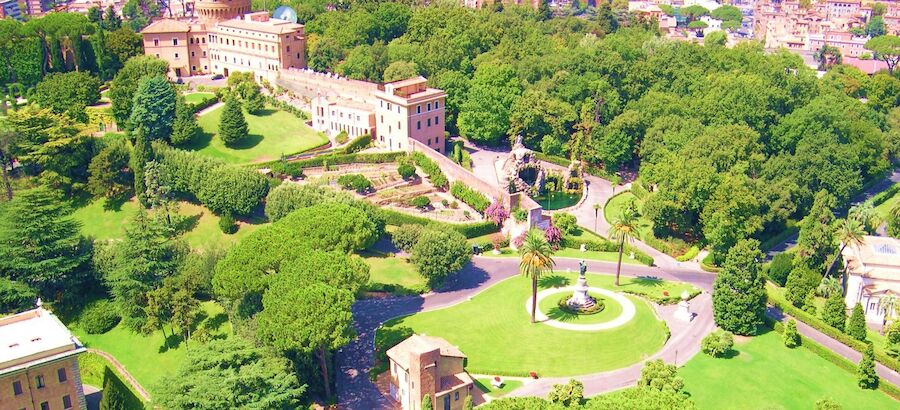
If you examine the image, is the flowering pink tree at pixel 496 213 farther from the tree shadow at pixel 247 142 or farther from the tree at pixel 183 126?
the tree at pixel 183 126

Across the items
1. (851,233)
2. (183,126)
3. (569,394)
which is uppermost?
(183,126)

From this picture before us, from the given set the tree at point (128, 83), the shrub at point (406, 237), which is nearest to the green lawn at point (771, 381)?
the shrub at point (406, 237)

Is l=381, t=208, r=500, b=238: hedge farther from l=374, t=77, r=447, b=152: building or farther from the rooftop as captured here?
the rooftop

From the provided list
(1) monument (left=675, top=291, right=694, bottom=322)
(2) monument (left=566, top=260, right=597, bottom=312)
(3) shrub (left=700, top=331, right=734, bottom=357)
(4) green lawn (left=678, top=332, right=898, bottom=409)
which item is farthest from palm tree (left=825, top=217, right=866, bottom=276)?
(2) monument (left=566, top=260, right=597, bottom=312)

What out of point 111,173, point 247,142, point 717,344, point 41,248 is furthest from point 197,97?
point 717,344

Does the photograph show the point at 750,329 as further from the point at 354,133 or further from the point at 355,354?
the point at 354,133

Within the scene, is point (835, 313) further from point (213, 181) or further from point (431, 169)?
point (213, 181)
